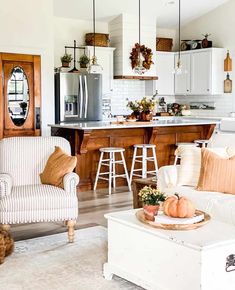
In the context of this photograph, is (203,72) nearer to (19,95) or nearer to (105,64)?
(105,64)

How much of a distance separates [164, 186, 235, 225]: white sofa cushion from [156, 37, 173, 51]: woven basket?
6845mm

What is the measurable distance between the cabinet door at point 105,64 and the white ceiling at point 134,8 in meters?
0.68

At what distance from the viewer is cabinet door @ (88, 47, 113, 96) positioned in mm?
9875

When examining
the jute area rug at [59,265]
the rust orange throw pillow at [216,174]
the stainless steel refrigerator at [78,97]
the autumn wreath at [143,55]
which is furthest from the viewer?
the autumn wreath at [143,55]

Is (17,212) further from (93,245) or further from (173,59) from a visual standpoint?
(173,59)

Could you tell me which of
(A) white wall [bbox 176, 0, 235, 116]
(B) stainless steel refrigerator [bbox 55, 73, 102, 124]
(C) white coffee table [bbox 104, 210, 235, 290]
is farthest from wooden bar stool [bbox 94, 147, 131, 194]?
(A) white wall [bbox 176, 0, 235, 116]

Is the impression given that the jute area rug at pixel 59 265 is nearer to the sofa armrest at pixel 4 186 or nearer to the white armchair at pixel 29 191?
the white armchair at pixel 29 191

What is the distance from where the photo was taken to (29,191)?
4.64 metres

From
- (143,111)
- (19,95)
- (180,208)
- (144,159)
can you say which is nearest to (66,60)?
(19,95)

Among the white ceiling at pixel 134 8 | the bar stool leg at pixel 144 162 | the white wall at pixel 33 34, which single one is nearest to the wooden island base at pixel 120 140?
the bar stool leg at pixel 144 162

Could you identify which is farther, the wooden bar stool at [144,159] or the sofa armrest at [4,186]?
the wooden bar stool at [144,159]

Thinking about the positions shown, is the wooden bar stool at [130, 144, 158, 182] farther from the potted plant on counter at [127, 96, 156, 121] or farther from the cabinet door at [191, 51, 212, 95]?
the cabinet door at [191, 51, 212, 95]

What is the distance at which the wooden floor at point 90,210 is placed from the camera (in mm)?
5043

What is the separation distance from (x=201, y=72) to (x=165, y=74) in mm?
902
